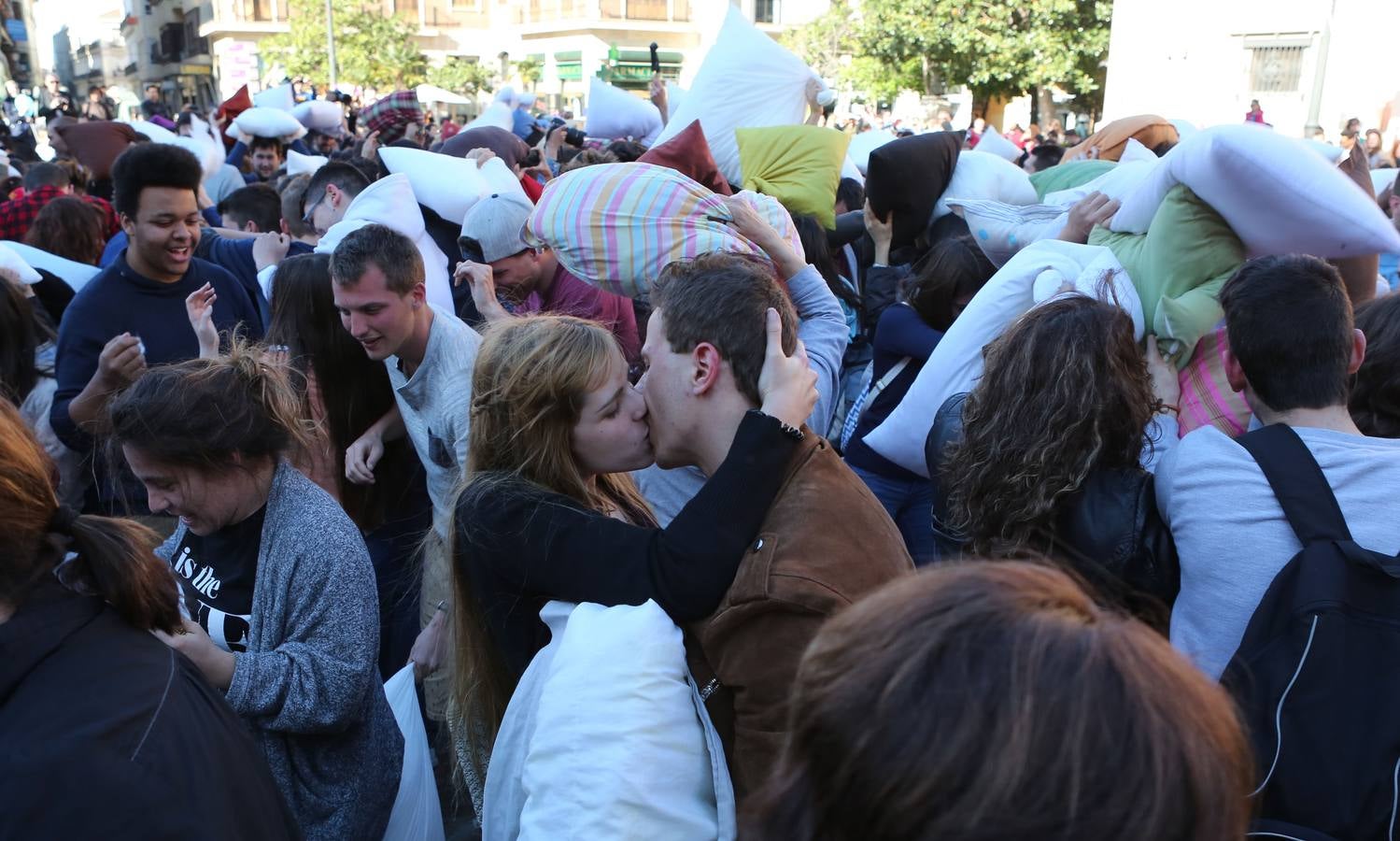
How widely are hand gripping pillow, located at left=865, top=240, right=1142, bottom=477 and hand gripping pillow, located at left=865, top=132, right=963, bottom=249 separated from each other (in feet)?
6.46

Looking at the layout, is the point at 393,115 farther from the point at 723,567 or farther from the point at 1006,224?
the point at 723,567

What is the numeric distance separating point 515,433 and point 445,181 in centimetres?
323

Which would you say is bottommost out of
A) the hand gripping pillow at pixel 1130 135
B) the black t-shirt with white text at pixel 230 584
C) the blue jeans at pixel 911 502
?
the blue jeans at pixel 911 502

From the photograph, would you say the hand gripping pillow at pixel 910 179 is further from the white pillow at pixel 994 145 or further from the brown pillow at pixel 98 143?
the brown pillow at pixel 98 143

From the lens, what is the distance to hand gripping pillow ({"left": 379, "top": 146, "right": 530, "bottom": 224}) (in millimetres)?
4652

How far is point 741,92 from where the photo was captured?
5.55m

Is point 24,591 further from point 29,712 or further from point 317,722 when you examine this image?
point 317,722

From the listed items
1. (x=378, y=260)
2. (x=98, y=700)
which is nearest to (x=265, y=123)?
(x=378, y=260)

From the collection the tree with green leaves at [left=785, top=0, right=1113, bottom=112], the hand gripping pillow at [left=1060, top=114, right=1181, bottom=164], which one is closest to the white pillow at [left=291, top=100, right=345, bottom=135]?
the hand gripping pillow at [left=1060, top=114, right=1181, bottom=164]

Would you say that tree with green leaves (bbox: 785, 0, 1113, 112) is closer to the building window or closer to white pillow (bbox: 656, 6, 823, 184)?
the building window

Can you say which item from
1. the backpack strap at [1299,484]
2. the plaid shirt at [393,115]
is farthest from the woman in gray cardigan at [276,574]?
the plaid shirt at [393,115]

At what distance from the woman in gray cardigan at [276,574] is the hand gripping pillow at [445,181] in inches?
107

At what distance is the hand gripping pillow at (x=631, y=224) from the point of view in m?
2.72

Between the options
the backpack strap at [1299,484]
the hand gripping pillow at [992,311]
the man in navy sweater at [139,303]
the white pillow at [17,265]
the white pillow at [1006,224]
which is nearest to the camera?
the backpack strap at [1299,484]
